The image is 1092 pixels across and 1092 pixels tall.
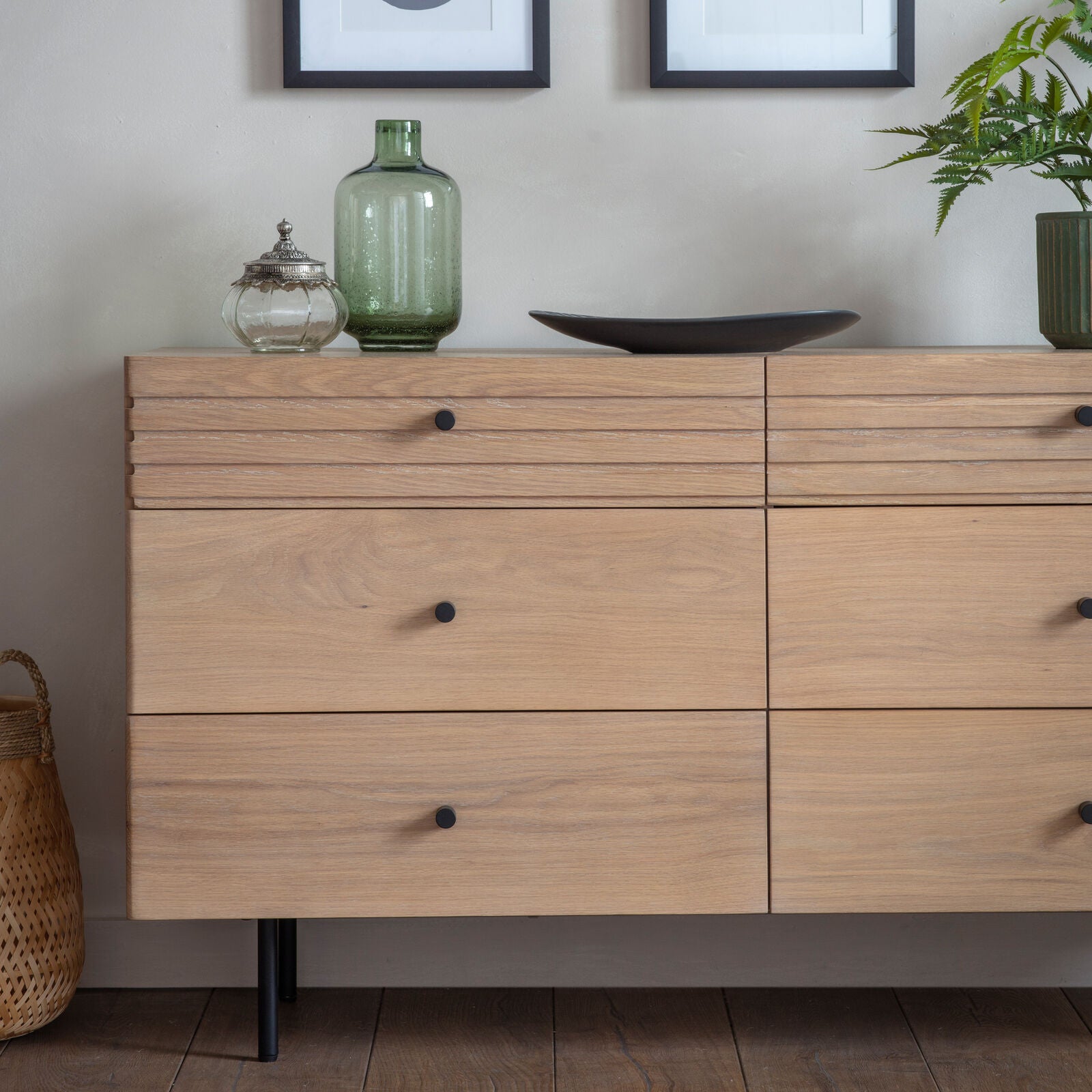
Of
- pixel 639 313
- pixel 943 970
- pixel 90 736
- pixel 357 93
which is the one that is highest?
pixel 357 93

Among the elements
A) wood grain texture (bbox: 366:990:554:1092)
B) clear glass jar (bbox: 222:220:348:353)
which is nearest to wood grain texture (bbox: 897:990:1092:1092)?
wood grain texture (bbox: 366:990:554:1092)

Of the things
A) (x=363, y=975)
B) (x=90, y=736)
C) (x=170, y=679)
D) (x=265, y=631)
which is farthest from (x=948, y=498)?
(x=90, y=736)

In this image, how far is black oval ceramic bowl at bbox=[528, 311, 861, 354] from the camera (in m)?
A: 1.39

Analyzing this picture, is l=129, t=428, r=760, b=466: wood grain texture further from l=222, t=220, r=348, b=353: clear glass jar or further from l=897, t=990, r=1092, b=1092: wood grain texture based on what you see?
l=897, t=990, r=1092, b=1092: wood grain texture

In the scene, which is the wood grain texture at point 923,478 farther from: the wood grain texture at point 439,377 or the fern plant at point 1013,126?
the fern plant at point 1013,126

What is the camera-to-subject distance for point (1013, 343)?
1.77m

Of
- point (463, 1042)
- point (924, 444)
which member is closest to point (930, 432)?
point (924, 444)

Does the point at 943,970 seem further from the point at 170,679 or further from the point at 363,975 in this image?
the point at 170,679

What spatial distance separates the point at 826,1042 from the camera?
5.32 feet

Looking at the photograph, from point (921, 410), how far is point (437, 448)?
0.57 meters

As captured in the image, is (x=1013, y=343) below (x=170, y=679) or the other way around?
the other way around

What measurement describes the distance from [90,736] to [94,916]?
28 cm

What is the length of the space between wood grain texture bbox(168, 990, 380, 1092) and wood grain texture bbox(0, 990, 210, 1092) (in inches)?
1.1

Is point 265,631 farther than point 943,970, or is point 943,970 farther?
point 943,970
